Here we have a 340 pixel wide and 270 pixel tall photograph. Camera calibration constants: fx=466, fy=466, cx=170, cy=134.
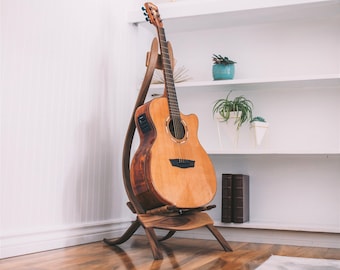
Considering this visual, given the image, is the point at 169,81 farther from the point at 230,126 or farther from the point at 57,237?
the point at 57,237

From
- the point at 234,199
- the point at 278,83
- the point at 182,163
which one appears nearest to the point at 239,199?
the point at 234,199

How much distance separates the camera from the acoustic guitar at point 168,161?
1.90 m

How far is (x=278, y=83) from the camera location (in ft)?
8.02

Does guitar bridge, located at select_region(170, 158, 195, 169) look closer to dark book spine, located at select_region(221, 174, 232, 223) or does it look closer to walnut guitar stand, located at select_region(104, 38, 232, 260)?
walnut guitar stand, located at select_region(104, 38, 232, 260)

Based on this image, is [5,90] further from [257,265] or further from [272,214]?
[272,214]

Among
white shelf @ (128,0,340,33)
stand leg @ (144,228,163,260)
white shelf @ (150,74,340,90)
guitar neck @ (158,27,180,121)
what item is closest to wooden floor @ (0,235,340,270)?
stand leg @ (144,228,163,260)

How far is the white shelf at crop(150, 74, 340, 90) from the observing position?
7.58 ft

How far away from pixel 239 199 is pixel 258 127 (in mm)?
392

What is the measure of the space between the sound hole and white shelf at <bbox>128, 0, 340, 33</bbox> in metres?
0.76

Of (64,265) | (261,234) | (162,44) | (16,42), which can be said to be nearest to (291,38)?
(162,44)

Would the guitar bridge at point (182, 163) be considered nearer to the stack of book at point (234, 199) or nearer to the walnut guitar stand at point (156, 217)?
the walnut guitar stand at point (156, 217)

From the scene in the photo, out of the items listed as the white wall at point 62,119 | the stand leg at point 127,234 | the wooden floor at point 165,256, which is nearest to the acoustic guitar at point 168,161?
the stand leg at point 127,234

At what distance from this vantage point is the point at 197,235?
257 cm

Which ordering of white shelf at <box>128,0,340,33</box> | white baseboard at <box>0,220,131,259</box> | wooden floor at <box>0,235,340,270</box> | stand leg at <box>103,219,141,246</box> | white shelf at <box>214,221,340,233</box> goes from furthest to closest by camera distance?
white shelf at <box>128,0,340,33</box>
white shelf at <box>214,221,340,233</box>
stand leg at <box>103,219,141,246</box>
white baseboard at <box>0,220,131,259</box>
wooden floor at <box>0,235,340,270</box>
